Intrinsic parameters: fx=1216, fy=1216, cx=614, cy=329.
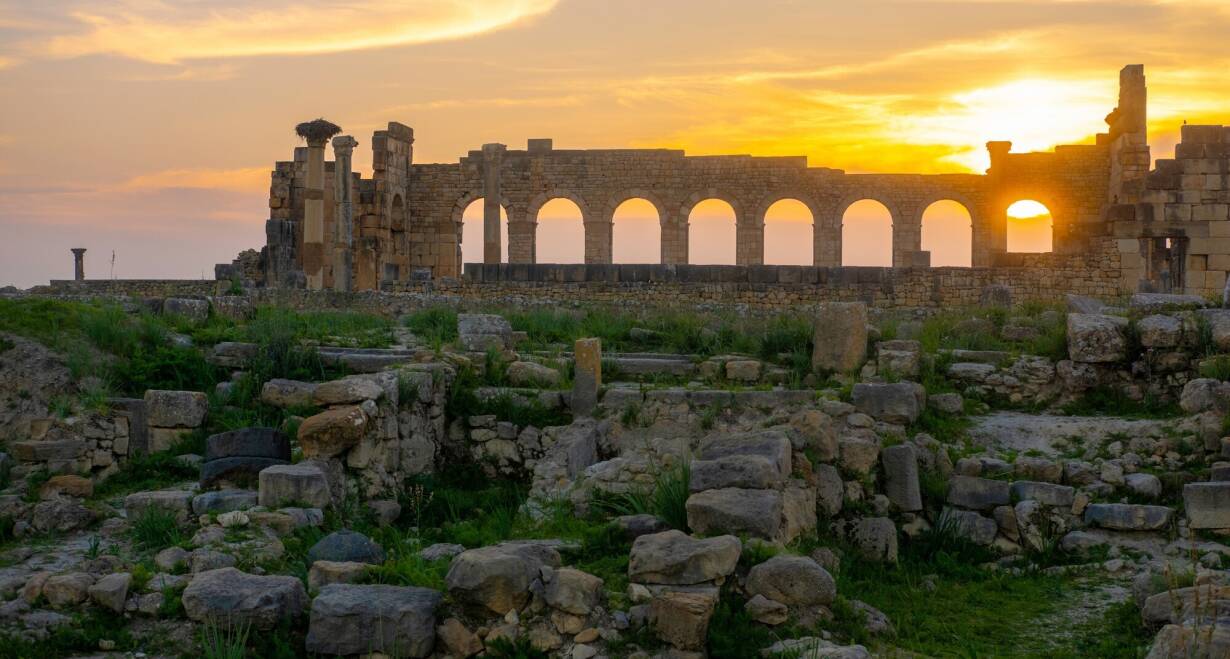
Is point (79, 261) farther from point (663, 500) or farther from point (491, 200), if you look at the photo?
point (663, 500)

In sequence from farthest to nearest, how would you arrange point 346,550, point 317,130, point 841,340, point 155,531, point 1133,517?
1. point 317,130
2. point 841,340
3. point 1133,517
4. point 155,531
5. point 346,550

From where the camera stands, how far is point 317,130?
1041 inches

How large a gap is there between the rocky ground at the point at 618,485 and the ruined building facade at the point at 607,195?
51.1ft

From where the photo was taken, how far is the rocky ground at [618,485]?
6262 millimetres

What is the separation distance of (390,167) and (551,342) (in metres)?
18.2

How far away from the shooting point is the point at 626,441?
10.5 meters

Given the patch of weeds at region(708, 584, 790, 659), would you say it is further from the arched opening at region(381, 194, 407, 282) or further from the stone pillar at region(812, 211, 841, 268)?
the arched opening at region(381, 194, 407, 282)

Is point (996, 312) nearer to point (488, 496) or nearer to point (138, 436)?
point (488, 496)

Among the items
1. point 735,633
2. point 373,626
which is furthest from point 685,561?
point 373,626

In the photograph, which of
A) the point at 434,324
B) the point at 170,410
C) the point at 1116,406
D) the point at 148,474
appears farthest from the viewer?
the point at 434,324

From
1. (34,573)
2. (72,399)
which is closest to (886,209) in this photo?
(72,399)

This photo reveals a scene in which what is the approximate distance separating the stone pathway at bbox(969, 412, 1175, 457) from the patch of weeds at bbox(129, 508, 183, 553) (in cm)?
634

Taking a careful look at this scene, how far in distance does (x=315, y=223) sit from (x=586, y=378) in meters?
18.5

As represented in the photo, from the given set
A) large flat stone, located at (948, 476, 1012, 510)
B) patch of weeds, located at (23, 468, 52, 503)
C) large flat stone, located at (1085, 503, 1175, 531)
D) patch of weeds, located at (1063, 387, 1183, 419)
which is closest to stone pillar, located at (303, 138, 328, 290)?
patch of weeds, located at (23, 468, 52, 503)
